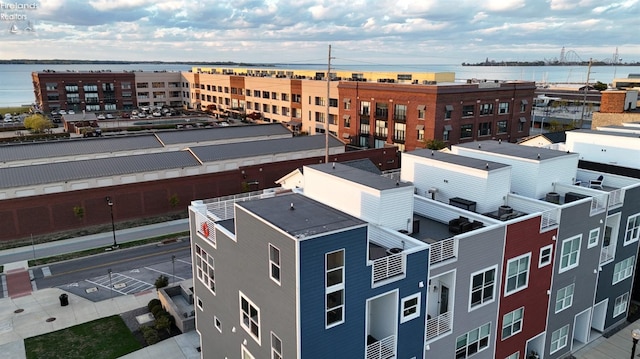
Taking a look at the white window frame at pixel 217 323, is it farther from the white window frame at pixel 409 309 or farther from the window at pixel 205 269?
the white window frame at pixel 409 309

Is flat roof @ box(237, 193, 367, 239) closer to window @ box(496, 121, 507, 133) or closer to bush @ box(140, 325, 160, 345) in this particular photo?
bush @ box(140, 325, 160, 345)

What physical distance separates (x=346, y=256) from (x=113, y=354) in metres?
17.5

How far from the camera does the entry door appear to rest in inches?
757

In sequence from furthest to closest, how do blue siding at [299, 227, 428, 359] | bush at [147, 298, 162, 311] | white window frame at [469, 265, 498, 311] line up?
bush at [147, 298, 162, 311] → white window frame at [469, 265, 498, 311] → blue siding at [299, 227, 428, 359]

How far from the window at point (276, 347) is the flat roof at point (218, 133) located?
5264cm

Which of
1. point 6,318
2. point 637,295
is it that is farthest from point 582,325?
point 6,318

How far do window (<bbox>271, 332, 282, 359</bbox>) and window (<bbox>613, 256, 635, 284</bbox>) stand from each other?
22172mm

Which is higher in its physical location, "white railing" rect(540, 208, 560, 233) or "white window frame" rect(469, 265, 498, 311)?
"white railing" rect(540, 208, 560, 233)

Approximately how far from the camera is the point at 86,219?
45.3 metres

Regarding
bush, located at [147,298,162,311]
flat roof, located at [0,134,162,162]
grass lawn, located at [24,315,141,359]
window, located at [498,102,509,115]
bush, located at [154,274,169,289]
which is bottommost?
grass lawn, located at [24,315,141,359]

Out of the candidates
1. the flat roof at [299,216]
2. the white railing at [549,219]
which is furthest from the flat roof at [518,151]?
the flat roof at [299,216]

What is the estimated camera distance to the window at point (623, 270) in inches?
Result: 1077

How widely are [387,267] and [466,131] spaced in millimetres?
57246

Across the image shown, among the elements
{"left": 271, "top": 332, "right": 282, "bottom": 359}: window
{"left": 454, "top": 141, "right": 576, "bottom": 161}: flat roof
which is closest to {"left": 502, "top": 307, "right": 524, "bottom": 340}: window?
{"left": 454, "top": 141, "right": 576, "bottom": 161}: flat roof
